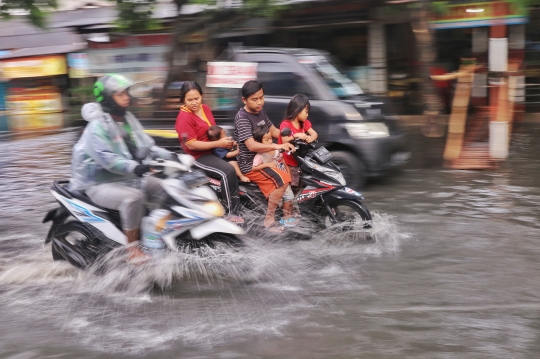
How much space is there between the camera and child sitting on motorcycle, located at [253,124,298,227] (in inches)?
238

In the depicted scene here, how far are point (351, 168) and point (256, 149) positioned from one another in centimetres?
253

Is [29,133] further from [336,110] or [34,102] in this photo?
[336,110]

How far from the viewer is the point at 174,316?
463 centimetres

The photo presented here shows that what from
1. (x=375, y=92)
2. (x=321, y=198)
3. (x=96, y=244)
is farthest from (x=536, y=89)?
(x=96, y=244)

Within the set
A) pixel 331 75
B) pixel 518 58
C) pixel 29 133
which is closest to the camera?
pixel 331 75

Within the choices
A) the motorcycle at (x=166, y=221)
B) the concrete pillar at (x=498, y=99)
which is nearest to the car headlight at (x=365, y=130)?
the concrete pillar at (x=498, y=99)

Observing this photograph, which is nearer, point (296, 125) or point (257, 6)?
point (296, 125)

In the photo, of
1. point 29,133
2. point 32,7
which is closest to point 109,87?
point 32,7

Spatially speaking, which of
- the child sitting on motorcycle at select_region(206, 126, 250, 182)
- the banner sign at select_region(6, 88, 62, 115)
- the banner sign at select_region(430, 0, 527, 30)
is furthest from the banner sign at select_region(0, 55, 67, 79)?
the child sitting on motorcycle at select_region(206, 126, 250, 182)

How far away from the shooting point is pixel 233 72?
28.0 feet

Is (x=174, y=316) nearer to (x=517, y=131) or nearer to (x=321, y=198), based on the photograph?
(x=321, y=198)

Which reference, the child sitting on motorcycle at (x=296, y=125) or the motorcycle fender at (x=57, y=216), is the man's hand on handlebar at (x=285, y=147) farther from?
the motorcycle fender at (x=57, y=216)

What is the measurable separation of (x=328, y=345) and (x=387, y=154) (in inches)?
185

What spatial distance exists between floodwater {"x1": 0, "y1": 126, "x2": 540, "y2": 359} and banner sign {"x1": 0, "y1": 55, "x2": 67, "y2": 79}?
13.7 meters
